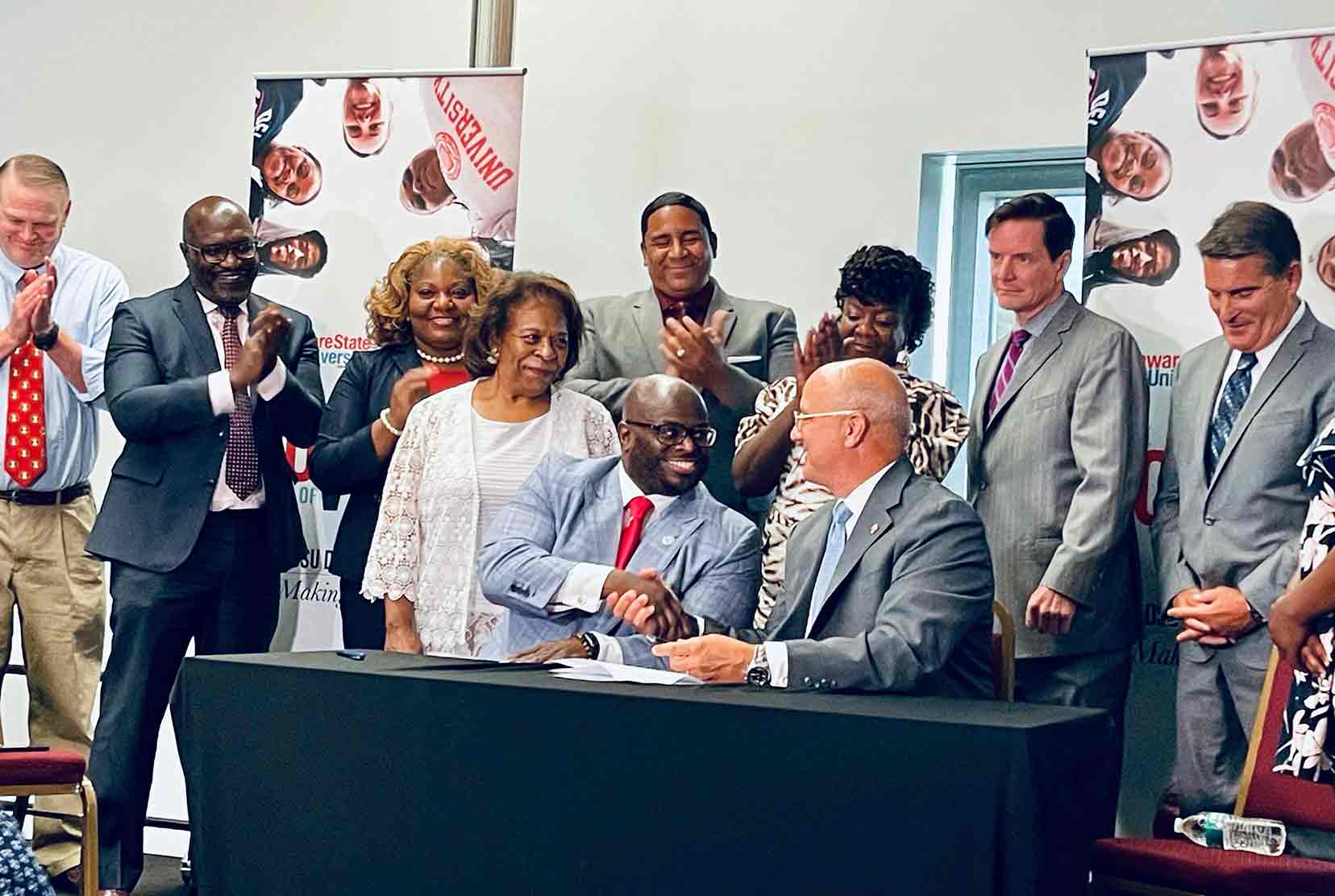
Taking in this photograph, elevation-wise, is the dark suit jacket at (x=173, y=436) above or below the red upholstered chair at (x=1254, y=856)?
above

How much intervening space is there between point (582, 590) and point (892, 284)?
4.04ft

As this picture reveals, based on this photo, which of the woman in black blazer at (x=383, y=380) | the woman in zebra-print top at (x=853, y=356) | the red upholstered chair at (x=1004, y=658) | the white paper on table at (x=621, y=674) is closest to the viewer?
the white paper on table at (x=621, y=674)

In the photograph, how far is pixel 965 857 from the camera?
274 centimetres

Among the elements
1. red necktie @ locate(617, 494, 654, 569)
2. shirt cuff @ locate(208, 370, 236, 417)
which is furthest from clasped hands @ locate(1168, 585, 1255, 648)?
shirt cuff @ locate(208, 370, 236, 417)

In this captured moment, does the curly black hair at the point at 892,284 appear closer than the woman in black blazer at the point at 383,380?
Yes

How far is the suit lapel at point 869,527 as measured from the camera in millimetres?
3504

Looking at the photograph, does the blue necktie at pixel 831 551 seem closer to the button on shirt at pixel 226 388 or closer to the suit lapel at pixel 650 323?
the suit lapel at pixel 650 323

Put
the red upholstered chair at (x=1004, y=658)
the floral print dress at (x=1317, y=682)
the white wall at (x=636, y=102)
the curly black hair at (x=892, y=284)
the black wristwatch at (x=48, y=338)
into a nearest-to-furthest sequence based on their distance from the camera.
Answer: the floral print dress at (x=1317, y=682)
the red upholstered chair at (x=1004, y=658)
the curly black hair at (x=892, y=284)
the white wall at (x=636, y=102)
the black wristwatch at (x=48, y=338)

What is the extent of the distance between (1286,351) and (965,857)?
6.40 feet

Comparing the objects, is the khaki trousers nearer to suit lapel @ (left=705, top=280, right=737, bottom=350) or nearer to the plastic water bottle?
suit lapel @ (left=705, top=280, right=737, bottom=350)

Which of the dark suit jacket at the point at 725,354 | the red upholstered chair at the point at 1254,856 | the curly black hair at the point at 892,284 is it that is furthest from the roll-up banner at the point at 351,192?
the red upholstered chair at the point at 1254,856

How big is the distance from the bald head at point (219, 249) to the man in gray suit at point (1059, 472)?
2119 mm

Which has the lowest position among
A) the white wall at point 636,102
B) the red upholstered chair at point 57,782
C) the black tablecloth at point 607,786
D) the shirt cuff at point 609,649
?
the red upholstered chair at point 57,782

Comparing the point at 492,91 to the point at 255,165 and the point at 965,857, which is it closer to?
the point at 255,165
